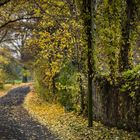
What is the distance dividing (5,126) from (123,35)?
6.09 metres

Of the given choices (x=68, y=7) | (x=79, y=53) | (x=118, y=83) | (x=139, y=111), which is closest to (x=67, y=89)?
(x=79, y=53)

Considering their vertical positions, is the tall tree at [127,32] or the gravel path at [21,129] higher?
the tall tree at [127,32]

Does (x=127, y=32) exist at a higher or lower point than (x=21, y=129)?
higher

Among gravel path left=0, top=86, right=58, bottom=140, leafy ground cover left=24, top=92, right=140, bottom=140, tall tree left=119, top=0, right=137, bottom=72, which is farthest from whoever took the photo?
tall tree left=119, top=0, right=137, bottom=72

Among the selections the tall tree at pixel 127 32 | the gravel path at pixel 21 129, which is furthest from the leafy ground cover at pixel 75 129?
the tall tree at pixel 127 32

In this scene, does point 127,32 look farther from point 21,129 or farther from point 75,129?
point 21,129

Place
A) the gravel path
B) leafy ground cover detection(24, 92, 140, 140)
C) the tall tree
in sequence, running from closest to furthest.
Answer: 1. leafy ground cover detection(24, 92, 140, 140)
2. the gravel path
3. the tall tree

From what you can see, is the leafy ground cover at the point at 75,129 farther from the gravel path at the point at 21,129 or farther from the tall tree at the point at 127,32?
the tall tree at the point at 127,32

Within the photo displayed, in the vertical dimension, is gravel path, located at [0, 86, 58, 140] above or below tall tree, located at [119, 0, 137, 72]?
below

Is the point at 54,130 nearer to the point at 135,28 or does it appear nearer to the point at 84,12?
the point at 84,12

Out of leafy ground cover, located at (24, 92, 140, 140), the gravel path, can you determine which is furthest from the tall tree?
the gravel path

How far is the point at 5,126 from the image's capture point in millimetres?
14609

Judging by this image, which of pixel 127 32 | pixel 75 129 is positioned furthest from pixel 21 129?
pixel 127 32

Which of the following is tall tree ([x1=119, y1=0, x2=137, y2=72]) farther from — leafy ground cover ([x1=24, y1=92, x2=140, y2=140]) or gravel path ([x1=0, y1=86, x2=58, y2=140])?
gravel path ([x1=0, y1=86, x2=58, y2=140])
